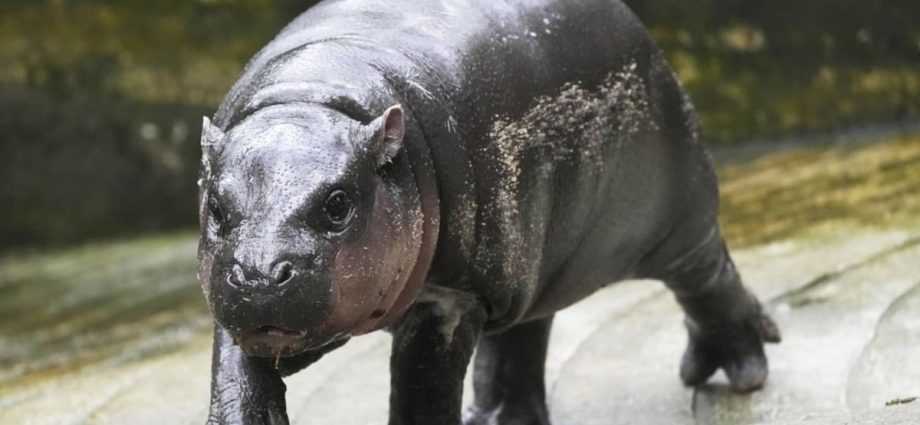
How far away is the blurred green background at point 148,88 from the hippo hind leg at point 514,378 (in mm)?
6690

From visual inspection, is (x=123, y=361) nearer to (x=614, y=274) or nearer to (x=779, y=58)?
(x=614, y=274)

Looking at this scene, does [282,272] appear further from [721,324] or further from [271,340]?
[721,324]

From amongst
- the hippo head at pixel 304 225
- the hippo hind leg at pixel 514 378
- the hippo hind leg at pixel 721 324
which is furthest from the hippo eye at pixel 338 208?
the hippo hind leg at pixel 721 324

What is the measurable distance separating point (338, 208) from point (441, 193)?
461 mm

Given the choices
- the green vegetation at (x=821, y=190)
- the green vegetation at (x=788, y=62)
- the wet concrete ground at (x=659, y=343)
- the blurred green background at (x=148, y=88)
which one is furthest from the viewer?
the blurred green background at (x=148, y=88)

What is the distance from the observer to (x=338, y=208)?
2934 millimetres

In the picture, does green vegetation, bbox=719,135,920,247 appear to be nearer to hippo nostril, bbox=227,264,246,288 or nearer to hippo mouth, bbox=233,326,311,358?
hippo mouth, bbox=233,326,311,358

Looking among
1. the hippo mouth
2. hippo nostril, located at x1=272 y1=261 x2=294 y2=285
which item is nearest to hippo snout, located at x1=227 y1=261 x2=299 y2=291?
hippo nostril, located at x1=272 y1=261 x2=294 y2=285

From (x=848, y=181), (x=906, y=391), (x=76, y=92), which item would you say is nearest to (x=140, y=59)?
(x=76, y=92)

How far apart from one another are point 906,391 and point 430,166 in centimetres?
217

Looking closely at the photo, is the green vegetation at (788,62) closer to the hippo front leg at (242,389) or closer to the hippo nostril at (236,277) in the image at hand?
the hippo front leg at (242,389)

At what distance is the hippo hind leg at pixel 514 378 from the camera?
4641 mm

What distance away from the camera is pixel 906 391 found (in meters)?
4.70

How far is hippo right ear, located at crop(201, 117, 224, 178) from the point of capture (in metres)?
3.09
